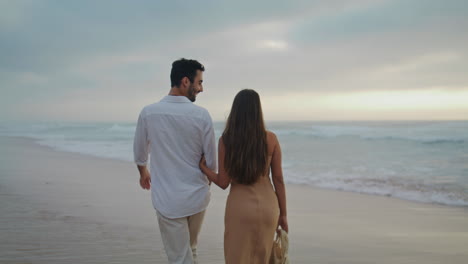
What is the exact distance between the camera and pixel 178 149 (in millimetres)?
2512

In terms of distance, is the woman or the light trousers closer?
the woman

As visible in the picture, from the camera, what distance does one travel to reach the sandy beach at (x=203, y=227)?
13.2ft

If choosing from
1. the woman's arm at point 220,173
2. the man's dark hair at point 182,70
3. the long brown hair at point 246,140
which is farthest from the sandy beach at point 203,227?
the man's dark hair at point 182,70

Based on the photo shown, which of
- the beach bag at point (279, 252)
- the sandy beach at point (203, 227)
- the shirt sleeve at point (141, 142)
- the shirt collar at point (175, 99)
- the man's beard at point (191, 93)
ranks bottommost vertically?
the sandy beach at point (203, 227)

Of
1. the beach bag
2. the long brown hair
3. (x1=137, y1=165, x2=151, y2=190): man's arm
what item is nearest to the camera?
the long brown hair

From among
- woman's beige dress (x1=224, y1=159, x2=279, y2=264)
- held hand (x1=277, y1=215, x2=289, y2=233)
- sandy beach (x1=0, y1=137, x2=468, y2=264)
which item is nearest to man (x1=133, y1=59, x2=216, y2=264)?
woman's beige dress (x1=224, y1=159, x2=279, y2=264)

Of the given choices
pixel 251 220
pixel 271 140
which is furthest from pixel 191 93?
pixel 251 220

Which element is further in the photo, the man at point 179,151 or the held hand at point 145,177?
the held hand at point 145,177

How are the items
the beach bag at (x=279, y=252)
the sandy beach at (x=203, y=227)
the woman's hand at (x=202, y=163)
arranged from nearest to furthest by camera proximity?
1. the woman's hand at (x=202, y=163)
2. the beach bag at (x=279, y=252)
3. the sandy beach at (x=203, y=227)

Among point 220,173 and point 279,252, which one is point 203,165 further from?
point 279,252

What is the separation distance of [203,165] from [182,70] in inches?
25.8

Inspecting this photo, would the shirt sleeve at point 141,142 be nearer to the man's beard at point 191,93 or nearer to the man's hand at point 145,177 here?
the man's hand at point 145,177

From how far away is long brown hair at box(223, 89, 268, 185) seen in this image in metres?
2.46

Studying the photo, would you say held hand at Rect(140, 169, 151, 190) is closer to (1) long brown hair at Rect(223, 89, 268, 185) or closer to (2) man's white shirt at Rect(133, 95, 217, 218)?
(2) man's white shirt at Rect(133, 95, 217, 218)
